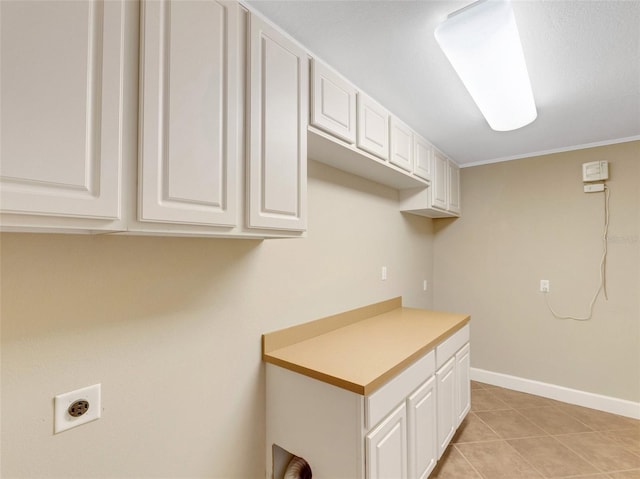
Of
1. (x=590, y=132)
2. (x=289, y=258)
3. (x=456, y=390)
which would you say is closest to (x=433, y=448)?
(x=456, y=390)

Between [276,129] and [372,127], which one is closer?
[276,129]

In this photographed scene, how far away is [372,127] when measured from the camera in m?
1.85

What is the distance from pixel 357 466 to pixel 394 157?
1.73 m

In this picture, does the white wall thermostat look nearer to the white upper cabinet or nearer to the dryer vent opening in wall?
the white upper cabinet

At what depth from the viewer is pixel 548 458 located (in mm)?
2074

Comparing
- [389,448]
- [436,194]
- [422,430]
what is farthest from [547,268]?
[389,448]

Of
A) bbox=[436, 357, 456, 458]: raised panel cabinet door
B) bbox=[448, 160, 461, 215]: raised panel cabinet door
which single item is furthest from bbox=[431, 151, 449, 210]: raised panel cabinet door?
bbox=[436, 357, 456, 458]: raised panel cabinet door

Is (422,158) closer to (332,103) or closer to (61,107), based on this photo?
(332,103)

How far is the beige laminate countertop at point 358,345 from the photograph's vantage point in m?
1.32

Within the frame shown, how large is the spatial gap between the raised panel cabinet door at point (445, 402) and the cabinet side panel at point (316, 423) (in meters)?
0.84

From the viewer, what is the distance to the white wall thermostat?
8.71ft

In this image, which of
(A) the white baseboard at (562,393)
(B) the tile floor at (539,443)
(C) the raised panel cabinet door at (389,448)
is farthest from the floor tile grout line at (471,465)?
(A) the white baseboard at (562,393)

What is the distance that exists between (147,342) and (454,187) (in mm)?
3088

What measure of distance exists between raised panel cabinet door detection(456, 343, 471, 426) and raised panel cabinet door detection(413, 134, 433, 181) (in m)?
1.38
